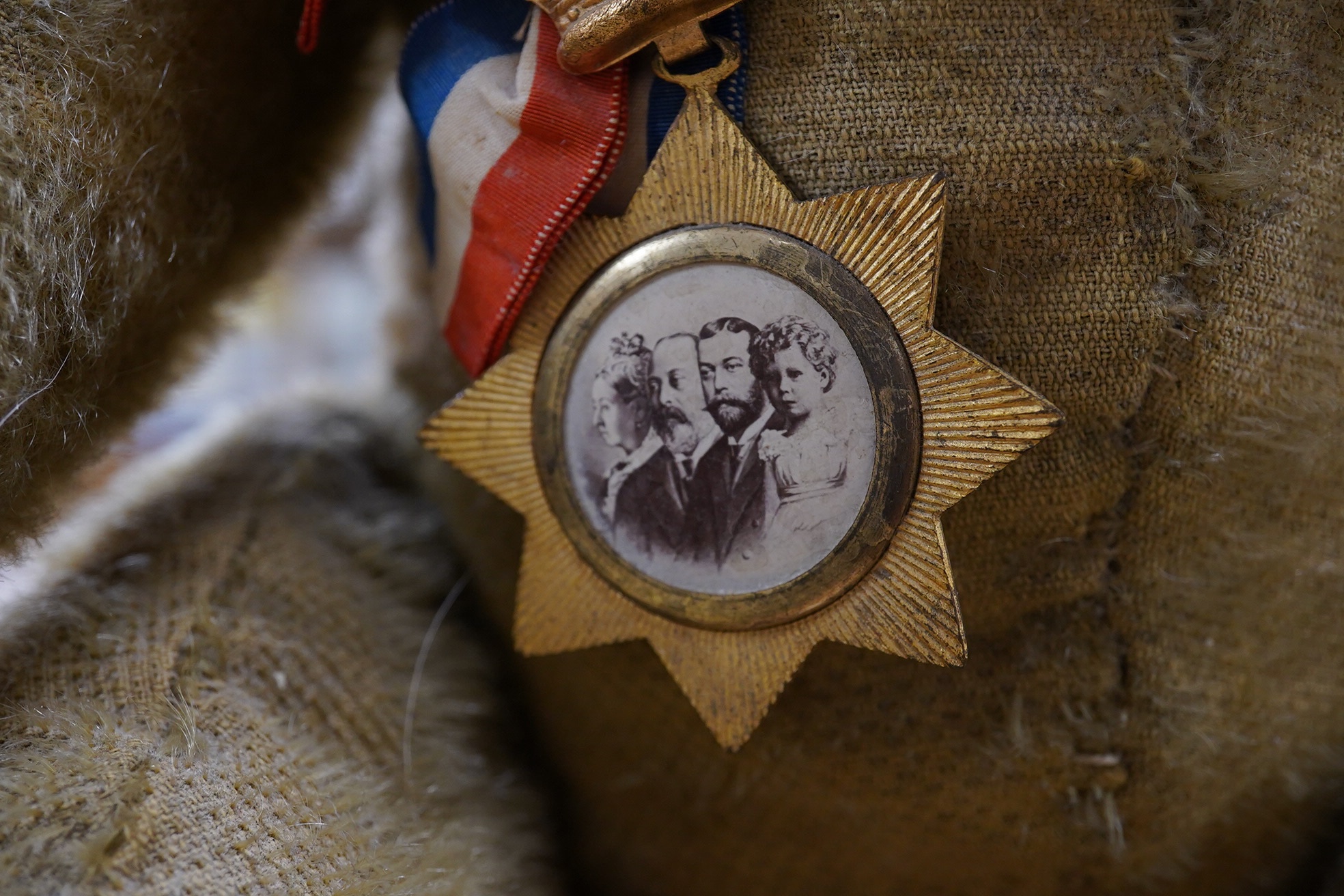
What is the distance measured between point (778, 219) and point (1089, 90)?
178 millimetres

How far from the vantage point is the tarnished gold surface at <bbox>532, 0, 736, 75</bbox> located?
48 centimetres

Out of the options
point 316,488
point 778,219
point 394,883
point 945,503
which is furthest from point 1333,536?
point 316,488

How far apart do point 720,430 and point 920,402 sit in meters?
0.10

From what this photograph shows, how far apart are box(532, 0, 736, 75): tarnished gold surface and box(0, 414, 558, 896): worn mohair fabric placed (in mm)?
398

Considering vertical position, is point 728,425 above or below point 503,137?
below

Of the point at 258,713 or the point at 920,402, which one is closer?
the point at 920,402

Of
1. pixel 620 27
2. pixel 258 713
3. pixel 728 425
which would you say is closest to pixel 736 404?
pixel 728 425

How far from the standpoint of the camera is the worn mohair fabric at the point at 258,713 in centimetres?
51

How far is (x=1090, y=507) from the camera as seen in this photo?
21.6 inches

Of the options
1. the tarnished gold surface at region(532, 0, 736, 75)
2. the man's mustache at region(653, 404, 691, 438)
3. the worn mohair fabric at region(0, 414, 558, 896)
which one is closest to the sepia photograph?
the man's mustache at region(653, 404, 691, 438)

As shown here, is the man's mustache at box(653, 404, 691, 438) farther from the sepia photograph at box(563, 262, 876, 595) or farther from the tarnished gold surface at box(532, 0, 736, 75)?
the tarnished gold surface at box(532, 0, 736, 75)

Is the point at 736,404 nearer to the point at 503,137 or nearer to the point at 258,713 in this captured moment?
the point at 503,137

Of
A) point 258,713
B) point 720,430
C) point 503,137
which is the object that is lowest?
point 258,713

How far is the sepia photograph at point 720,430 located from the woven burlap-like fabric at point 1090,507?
0.08 m
